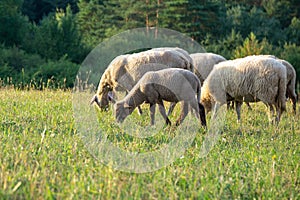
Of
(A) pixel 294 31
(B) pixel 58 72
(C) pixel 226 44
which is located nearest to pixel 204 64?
(B) pixel 58 72

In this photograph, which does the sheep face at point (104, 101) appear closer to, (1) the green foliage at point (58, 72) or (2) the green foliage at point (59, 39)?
(1) the green foliage at point (58, 72)

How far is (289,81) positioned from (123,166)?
7.48 meters

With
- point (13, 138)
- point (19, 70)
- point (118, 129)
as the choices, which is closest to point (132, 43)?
point (19, 70)

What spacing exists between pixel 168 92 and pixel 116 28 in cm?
2468

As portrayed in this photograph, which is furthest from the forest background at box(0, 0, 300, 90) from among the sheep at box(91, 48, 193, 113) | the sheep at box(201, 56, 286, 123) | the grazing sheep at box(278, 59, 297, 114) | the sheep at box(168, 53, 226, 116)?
the sheep at box(201, 56, 286, 123)

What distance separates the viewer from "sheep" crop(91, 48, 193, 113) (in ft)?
31.1

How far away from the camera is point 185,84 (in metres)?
7.57

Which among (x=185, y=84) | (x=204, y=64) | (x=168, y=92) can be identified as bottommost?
(x=204, y=64)

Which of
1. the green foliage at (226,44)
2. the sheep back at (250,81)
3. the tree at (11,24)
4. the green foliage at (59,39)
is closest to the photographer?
the sheep back at (250,81)

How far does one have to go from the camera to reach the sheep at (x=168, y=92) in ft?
24.8

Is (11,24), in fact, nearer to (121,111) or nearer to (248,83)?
(248,83)

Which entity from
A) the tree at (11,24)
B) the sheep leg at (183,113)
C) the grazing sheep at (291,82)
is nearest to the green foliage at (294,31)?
the tree at (11,24)

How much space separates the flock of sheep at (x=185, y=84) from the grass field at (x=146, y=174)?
0.67 meters

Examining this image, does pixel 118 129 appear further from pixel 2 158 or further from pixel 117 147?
pixel 2 158
